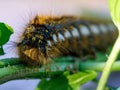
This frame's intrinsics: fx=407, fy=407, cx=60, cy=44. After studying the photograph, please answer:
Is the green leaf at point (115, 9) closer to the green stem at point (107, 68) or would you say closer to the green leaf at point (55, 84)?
the green stem at point (107, 68)

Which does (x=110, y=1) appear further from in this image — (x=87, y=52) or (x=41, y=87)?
(x=87, y=52)

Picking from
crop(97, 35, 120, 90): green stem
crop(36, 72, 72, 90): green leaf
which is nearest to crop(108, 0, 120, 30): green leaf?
crop(97, 35, 120, 90): green stem

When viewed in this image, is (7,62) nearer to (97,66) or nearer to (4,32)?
(4,32)

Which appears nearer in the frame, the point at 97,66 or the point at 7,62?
the point at 7,62

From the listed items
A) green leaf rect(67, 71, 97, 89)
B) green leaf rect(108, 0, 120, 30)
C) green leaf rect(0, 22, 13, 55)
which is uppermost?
green leaf rect(108, 0, 120, 30)

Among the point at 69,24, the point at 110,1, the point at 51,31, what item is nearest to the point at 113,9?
the point at 110,1

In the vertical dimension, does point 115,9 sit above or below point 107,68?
above

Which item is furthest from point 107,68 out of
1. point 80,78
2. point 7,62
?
point 7,62

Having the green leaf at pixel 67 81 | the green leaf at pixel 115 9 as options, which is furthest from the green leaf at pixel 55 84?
the green leaf at pixel 115 9

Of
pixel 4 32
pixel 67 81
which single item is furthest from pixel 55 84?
pixel 4 32

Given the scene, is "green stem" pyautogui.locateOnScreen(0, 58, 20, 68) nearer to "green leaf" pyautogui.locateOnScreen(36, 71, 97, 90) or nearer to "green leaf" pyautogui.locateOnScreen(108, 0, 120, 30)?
"green leaf" pyautogui.locateOnScreen(36, 71, 97, 90)
